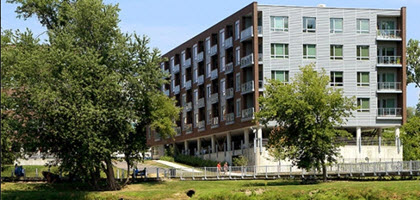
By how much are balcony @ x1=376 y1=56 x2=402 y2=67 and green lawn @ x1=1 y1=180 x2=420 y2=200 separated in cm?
3575

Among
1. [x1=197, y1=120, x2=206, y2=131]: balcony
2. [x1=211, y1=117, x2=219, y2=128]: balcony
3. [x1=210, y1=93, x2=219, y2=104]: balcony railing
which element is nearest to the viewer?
[x1=211, y1=117, x2=219, y2=128]: balcony

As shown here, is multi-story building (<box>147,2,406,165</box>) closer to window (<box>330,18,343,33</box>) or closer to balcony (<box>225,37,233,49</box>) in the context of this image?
window (<box>330,18,343,33</box>)

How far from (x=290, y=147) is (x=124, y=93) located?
15407 mm

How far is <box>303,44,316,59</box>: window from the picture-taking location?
295ft

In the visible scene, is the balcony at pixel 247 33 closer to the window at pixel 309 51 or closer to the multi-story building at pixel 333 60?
the multi-story building at pixel 333 60

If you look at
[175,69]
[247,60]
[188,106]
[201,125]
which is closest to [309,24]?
[247,60]

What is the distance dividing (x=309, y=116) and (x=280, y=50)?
105ft

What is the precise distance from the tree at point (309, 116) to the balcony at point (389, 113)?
32280 mm

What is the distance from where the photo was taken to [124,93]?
60.3m

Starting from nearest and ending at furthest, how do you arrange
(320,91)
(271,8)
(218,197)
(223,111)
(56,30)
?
(218,197)
(320,91)
(56,30)
(271,8)
(223,111)

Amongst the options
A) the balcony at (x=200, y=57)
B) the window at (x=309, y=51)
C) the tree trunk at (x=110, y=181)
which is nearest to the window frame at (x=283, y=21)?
the window at (x=309, y=51)

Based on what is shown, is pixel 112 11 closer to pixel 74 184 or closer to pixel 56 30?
pixel 56 30

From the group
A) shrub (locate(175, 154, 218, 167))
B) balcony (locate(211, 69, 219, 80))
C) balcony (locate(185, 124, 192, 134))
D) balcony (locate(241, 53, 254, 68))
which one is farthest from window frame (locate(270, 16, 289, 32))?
balcony (locate(185, 124, 192, 134))

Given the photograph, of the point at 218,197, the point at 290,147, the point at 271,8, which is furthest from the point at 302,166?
the point at 271,8
